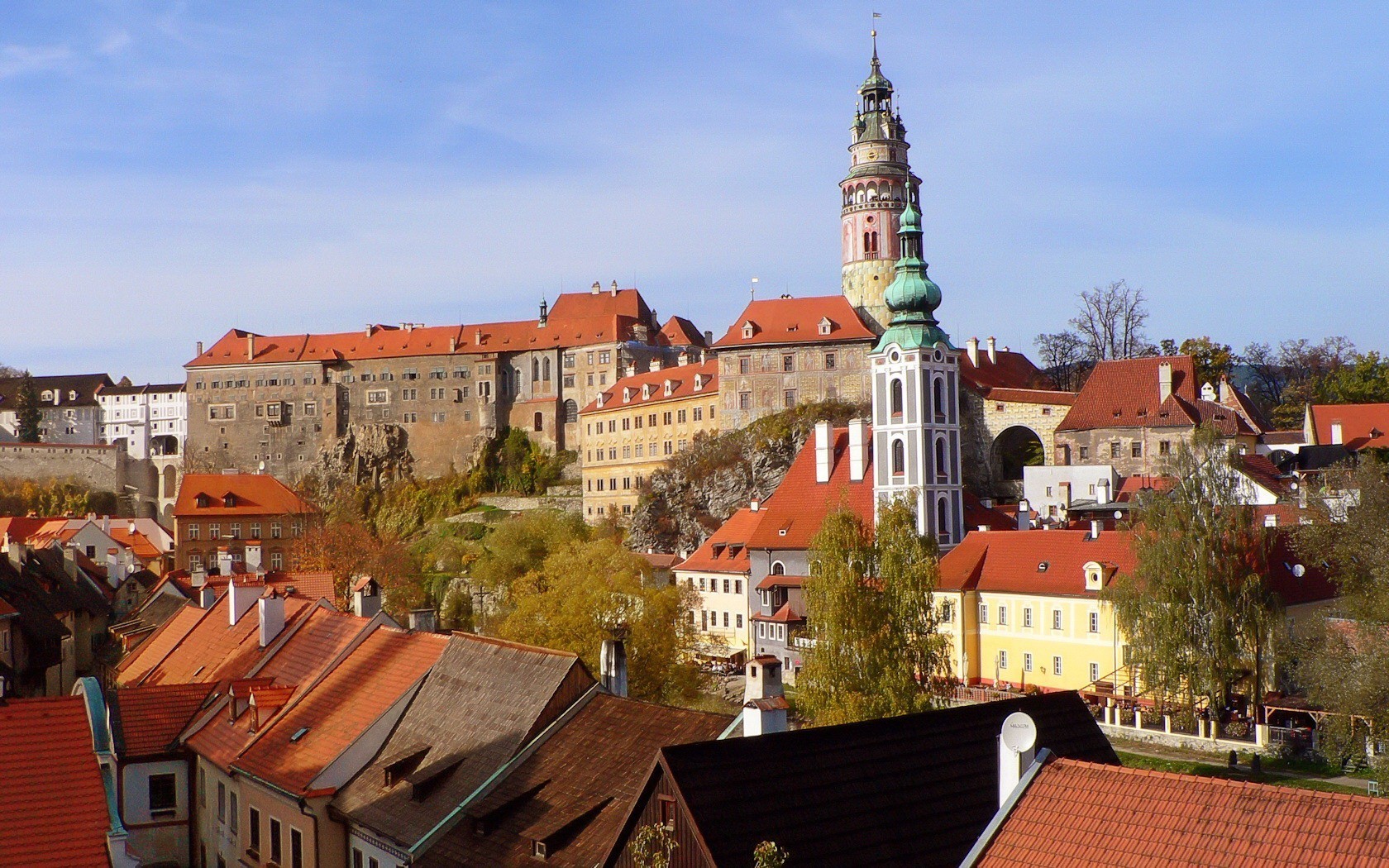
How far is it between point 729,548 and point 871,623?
2540 cm

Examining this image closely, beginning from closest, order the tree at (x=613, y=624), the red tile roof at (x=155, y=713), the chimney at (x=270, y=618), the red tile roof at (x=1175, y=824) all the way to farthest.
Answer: the red tile roof at (x=1175, y=824) < the red tile roof at (x=155, y=713) < the chimney at (x=270, y=618) < the tree at (x=613, y=624)

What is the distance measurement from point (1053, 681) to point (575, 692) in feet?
90.2

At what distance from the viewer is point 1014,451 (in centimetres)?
6975

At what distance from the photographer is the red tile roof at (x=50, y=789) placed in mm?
10711

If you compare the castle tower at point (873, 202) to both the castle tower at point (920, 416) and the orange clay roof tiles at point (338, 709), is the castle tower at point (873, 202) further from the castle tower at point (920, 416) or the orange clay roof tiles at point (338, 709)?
the orange clay roof tiles at point (338, 709)

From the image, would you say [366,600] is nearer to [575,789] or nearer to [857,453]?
[575,789]

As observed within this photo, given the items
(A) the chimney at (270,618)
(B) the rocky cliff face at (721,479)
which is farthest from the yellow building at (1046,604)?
(B) the rocky cliff face at (721,479)

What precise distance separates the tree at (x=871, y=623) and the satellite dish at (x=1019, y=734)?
19.2m

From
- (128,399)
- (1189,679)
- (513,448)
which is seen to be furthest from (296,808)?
(128,399)

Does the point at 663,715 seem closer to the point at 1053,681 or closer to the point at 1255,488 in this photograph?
the point at 1053,681

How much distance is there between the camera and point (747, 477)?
70.7 m

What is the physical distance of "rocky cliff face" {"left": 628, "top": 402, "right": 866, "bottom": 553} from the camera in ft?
231

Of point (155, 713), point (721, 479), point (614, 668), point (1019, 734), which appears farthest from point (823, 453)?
point (1019, 734)

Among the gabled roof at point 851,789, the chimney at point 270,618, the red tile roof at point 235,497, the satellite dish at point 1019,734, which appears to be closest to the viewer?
the satellite dish at point 1019,734
